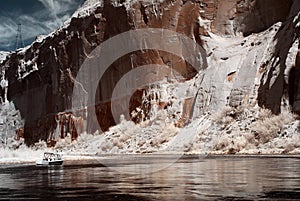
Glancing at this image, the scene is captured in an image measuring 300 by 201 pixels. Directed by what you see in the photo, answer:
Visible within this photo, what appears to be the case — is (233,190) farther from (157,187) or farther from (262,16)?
(262,16)

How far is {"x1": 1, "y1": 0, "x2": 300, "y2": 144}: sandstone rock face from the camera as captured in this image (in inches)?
1896

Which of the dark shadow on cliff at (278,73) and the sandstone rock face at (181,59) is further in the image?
the sandstone rock face at (181,59)

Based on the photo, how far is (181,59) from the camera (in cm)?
6631

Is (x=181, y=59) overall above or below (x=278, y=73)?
above

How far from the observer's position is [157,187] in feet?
48.5

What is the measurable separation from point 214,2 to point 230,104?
70.0 feet

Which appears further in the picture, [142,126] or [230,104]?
[142,126]

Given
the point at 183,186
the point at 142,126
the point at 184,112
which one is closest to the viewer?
the point at 183,186

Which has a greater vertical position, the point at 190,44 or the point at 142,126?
the point at 190,44

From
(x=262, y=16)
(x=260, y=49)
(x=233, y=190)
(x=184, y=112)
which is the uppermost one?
(x=262, y=16)

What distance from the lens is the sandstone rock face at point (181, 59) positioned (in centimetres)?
4816

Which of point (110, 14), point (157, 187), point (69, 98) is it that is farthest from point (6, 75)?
point (157, 187)

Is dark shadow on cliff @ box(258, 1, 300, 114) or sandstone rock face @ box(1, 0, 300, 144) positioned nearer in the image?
dark shadow on cliff @ box(258, 1, 300, 114)

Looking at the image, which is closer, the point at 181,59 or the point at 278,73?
the point at 278,73
